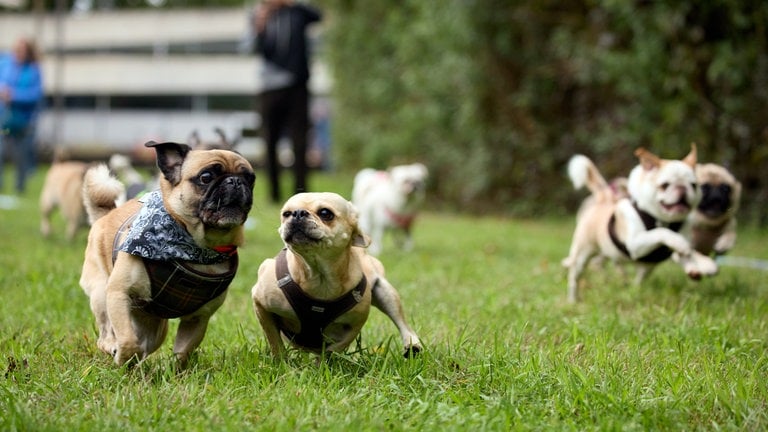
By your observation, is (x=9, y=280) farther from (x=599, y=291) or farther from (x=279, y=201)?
(x=279, y=201)

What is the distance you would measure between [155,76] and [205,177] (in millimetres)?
35890

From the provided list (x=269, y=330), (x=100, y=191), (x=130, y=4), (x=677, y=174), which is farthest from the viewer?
(x=130, y=4)

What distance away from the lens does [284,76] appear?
1151 centimetres

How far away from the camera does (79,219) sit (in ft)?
25.5

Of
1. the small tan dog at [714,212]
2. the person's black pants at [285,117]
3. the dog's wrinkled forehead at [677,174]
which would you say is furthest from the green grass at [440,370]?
the person's black pants at [285,117]

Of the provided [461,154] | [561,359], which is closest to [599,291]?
[561,359]

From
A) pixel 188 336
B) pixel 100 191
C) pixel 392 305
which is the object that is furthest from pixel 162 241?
pixel 392 305

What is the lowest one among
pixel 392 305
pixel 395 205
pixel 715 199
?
pixel 395 205

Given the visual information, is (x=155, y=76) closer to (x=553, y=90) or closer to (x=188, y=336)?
(x=553, y=90)

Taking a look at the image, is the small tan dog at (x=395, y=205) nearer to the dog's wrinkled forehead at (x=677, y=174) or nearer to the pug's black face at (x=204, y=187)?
the dog's wrinkled forehead at (x=677, y=174)

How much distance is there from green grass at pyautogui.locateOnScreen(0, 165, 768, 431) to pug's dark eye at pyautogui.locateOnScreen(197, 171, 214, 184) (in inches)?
12.0

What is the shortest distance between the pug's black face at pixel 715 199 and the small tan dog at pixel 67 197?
16.5 ft

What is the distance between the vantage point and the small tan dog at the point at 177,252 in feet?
11.2

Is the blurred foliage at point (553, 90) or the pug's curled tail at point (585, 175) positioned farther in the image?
the blurred foliage at point (553, 90)
